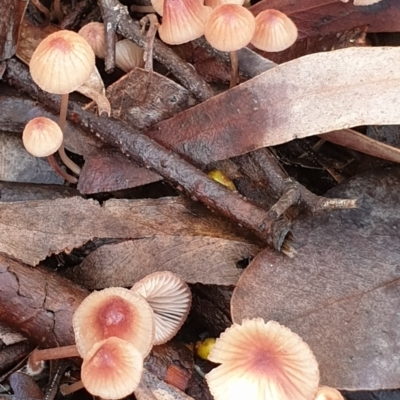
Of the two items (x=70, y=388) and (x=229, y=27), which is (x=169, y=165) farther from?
(x=70, y=388)

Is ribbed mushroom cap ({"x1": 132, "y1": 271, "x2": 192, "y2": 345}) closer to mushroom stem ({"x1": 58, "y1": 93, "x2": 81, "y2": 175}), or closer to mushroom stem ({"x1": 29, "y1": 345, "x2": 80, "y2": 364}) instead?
mushroom stem ({"x1": 29, "y1": 345, "x2": 80, "y2": 364})

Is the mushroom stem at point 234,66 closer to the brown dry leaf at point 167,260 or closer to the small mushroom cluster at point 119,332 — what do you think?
the brown dry leaf at point 167,260

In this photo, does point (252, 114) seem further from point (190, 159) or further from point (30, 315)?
point (30, 315)

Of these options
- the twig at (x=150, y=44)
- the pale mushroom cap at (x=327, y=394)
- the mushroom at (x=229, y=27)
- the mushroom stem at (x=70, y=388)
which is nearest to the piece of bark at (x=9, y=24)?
the twig at (x=150, y=44)

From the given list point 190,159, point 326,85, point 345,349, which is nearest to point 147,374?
point 345,349

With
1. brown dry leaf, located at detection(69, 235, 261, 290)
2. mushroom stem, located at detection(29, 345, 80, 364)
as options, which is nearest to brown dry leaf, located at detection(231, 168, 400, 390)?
brown dry leaf, located at detection(69, 235, 261, 290)

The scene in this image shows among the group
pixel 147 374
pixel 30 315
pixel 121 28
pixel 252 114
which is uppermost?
pixel 121 28
